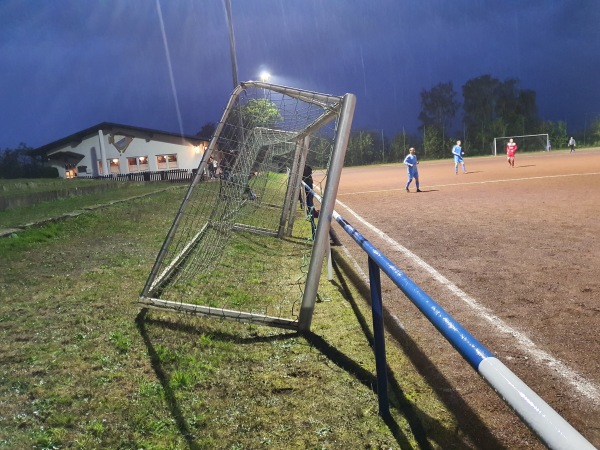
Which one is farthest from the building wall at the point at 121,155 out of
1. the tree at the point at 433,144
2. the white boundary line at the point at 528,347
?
the white boundary line at the point at 528,347

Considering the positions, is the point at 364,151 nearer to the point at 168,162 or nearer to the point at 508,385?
the point at 168,162

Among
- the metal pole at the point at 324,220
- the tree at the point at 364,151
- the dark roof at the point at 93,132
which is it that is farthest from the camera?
the tree at the point at 364,151

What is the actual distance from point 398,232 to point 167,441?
6.79 meters

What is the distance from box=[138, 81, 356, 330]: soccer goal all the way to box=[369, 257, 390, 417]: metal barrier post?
45.0 inches

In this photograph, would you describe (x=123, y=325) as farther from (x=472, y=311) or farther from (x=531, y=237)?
(x=531, y=237)

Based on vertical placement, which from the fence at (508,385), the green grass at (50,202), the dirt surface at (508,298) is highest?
the green grass at (50,202)

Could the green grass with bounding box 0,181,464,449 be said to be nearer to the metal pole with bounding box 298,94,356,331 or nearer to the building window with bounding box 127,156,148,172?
the metal pole with bounding box 298,94,356,331

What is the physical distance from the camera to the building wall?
1635 inches

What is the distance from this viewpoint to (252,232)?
9164 millimetres

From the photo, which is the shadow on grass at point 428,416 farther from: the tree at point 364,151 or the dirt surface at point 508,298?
the tree at point 364,151

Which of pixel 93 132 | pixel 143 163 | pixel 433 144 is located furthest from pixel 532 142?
pixel 93 132

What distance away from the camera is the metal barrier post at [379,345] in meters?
2.60

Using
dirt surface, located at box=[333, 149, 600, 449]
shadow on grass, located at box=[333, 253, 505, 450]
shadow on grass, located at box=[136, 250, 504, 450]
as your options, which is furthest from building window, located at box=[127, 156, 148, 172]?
shadow on grass, located at box=[333, 253, 505, 450]

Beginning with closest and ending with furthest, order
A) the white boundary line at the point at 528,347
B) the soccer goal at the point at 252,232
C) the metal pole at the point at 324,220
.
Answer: the white boundary line at the point at 528,347
the metal pole at the point at 324,220
the soccer goal at the point at 252,232
